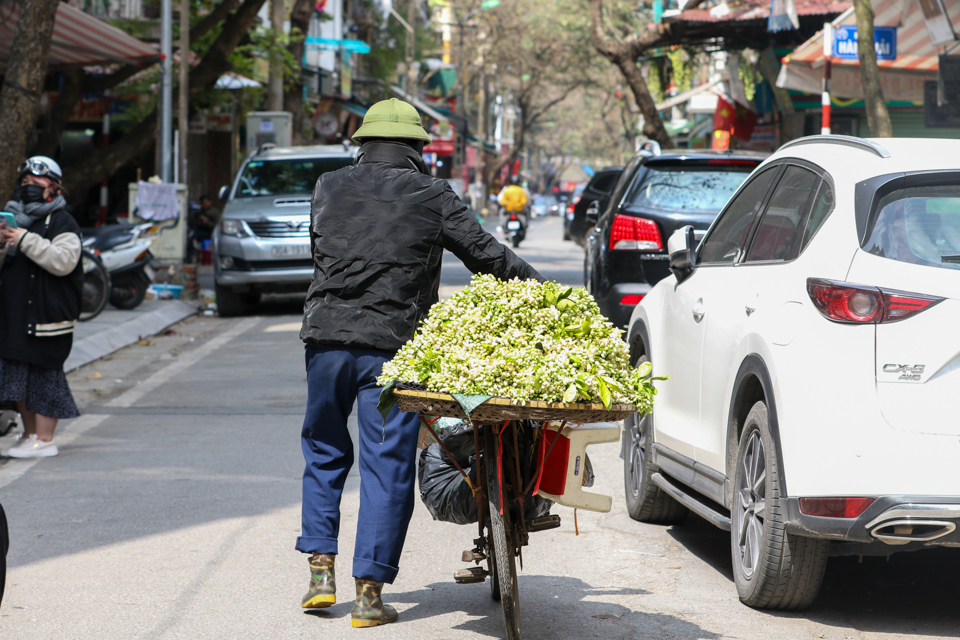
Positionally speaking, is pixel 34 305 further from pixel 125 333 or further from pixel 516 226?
pixel 516 226

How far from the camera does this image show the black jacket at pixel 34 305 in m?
7.27

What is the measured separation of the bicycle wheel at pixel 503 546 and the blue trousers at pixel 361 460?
1.26ft

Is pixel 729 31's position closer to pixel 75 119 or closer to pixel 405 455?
pixel 75 119

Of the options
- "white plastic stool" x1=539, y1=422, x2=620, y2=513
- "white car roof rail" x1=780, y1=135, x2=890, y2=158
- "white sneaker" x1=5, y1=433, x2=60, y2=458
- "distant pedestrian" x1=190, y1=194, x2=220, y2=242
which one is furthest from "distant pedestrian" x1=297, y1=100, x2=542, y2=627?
"distant pedestrian" x1=190, y1=194, x2=220, y2=242

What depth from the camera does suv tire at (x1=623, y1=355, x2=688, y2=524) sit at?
592 cm

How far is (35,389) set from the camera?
7.44 m

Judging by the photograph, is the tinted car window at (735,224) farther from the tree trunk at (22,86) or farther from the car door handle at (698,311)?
the tree trunk at (22,86)

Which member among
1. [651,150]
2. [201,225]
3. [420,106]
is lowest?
[201,225]

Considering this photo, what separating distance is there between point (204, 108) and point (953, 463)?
22.9 metres

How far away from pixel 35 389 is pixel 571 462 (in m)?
4.38

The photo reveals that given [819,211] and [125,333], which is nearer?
[819,211]

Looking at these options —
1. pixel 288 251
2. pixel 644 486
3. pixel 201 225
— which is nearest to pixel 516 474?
pixel 644 486

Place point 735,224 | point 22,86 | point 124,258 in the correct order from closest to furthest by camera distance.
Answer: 1. point 735,224
2. point 22,86
3. point 124,258

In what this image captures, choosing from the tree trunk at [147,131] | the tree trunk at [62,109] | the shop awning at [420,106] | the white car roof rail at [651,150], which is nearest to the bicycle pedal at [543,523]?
the white car roof rail at [651,150]
